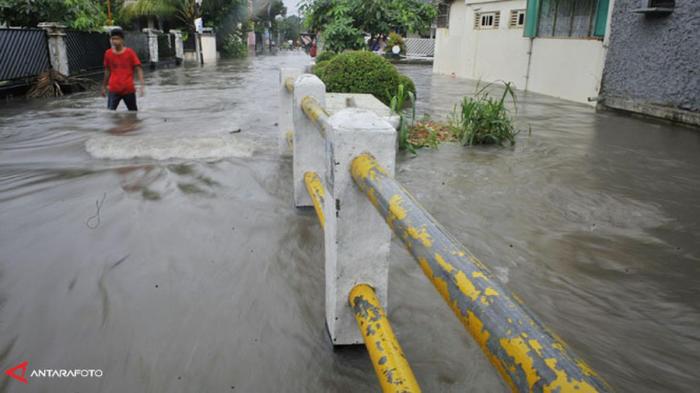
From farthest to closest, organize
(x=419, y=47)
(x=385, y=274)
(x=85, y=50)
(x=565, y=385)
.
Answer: (x=419, y=47), (x=85, y=50), (x=385, y=274), (x=565, y=385)

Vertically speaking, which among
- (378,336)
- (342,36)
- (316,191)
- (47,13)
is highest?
(47,13)

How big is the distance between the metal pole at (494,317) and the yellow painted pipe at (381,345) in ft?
1.62

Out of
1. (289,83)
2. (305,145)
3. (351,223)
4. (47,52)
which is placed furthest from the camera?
(47,52)

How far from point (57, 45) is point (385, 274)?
1302 cm

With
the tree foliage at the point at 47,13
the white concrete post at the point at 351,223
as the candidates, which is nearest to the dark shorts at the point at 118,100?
the tree foliage at the point at 47,13

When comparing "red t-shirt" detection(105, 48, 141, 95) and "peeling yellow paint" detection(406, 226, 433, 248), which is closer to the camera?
"peeling yellow paint" detection(406, 226, 433, 248)

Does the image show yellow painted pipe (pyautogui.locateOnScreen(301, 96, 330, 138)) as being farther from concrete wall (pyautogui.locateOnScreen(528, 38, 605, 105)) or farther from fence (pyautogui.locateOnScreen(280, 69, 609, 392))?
concrete wall (pyautogui.locateOnScreen(528, 38, 605, 105))

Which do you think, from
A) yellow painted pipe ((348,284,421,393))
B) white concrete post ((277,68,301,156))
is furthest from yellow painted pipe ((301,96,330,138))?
white concrete post ((277,68,301,156))

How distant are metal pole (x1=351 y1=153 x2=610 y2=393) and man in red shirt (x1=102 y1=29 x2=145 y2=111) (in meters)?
8.31

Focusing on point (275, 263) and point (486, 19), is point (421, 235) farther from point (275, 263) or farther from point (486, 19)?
point (486, 19)

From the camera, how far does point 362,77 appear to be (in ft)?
28.3

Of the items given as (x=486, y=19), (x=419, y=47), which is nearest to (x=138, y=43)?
(x=486, y=19)

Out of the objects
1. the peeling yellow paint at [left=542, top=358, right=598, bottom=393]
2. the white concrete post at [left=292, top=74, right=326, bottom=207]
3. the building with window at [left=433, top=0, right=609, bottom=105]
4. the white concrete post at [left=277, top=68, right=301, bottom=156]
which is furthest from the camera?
the building with window at [left=433, top=0, right=609, bottom=105]

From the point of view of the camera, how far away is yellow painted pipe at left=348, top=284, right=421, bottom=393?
1585 mm
